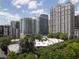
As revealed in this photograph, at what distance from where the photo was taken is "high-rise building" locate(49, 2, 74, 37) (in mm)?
48719

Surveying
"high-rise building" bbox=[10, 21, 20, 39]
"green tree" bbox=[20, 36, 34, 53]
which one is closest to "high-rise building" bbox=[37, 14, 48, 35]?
"high-rise building" bbox=[10, 21, 20, 39]

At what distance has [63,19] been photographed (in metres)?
50.6


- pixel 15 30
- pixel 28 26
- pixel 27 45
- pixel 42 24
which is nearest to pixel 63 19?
pixel 42 24

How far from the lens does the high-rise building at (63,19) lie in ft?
160

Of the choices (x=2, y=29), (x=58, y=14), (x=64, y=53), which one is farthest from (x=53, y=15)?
(x=64, y=53)

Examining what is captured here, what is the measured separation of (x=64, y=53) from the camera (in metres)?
17.8

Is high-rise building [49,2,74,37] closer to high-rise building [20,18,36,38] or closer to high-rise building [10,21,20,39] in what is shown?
high-rise building [20,18,36,38]

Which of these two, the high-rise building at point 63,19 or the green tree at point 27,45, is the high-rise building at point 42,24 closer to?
the high-rise building at point 63,19

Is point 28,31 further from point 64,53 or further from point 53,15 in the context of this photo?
point 64,53

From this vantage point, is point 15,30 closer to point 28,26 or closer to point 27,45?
point 28,26

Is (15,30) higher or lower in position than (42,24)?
lower

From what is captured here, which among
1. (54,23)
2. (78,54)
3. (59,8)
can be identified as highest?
(59,8)

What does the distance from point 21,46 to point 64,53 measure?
7.64 metres

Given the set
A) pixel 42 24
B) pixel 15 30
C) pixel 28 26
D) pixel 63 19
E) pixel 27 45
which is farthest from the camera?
pixel 15 30
